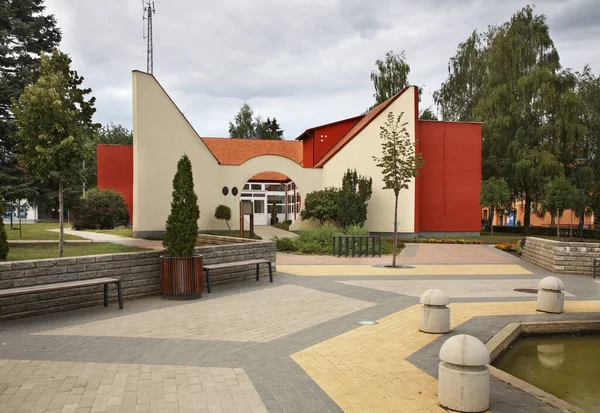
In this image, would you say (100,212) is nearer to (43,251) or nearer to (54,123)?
(43,251)

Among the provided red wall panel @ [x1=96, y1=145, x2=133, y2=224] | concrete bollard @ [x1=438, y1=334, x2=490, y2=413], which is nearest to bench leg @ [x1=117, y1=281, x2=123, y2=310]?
concrete bollard @ [x1=438, y1=334, x2=490, y2=413]

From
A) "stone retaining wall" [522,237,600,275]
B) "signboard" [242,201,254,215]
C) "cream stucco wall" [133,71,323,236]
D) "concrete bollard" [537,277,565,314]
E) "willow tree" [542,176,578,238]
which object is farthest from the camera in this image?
"willow tree" [542,176,578,238]

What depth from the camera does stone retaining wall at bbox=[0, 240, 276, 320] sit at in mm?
7492

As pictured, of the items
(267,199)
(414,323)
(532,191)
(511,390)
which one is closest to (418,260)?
(414,323)

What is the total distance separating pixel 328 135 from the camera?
33469mm

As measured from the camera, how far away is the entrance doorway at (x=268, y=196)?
37.2 meters

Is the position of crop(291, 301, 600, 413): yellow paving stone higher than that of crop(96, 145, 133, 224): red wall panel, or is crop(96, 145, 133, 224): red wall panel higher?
crop(96, 145, 133, 224): red wall panel

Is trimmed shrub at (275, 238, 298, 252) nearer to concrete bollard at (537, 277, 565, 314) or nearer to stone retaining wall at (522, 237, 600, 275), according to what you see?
stone retaining wall at (522, 237, 600, 275)

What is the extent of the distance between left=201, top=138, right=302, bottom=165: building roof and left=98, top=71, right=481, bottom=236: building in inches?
277

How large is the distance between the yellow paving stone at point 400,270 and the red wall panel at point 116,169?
20.6 metres

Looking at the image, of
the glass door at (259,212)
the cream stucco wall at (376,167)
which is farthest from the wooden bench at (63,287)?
the glass door at (259,212)

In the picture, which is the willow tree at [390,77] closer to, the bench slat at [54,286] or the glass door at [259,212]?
the glass door at [259,212]

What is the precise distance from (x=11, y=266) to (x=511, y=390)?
716cm

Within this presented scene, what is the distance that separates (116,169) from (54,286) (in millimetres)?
26238
